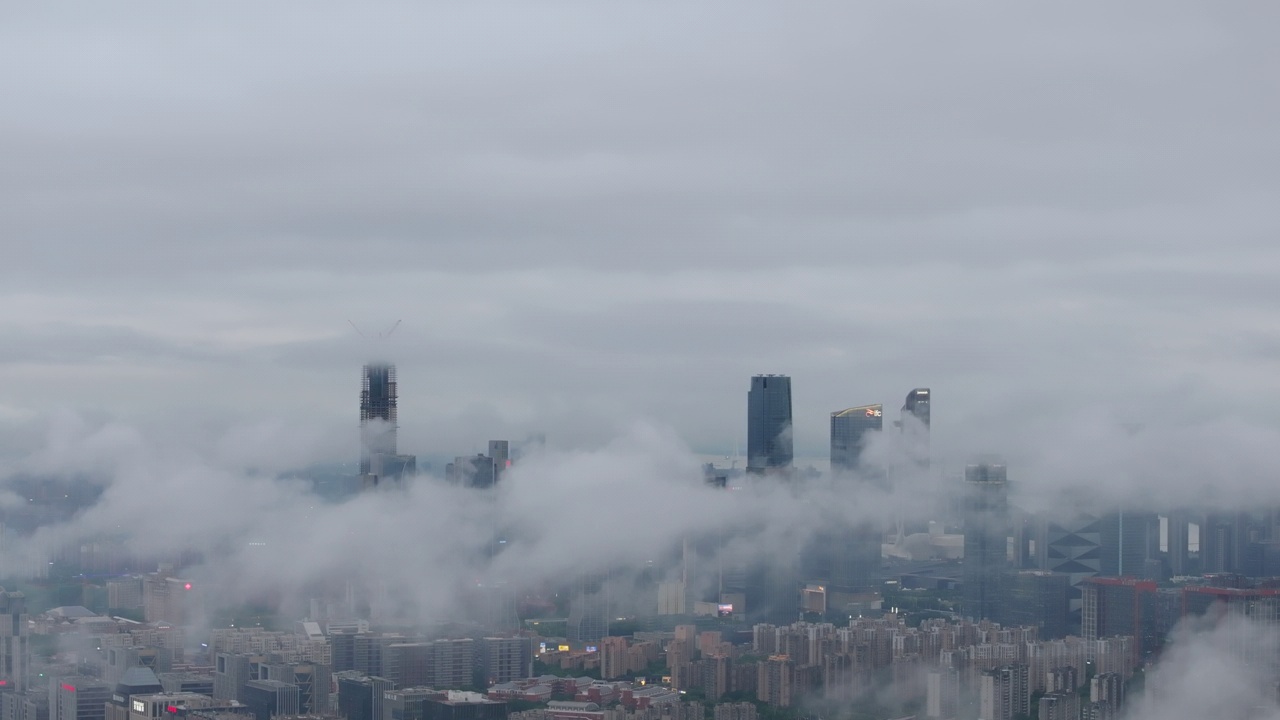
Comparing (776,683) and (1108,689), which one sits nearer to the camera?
(1108,689)

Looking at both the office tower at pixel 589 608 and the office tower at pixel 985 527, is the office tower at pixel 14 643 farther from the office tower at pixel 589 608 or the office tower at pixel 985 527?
the office tower at pixel 985 527

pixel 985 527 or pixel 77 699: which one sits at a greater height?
pixel 985 527

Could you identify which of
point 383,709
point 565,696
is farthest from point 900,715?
point 383,709

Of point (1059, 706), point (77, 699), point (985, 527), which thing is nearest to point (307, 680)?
point (77, 699)

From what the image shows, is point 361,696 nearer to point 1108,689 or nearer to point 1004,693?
point 1004,693

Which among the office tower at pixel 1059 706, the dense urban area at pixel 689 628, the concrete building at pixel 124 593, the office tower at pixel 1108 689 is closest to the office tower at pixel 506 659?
the dense urban area at pixel 689 628

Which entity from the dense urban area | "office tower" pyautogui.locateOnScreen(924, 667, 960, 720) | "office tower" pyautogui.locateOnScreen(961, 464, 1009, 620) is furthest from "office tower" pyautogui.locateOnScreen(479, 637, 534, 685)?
"office tower" pyautogui.locateOnScreen(961, 464, 1009, 620)
